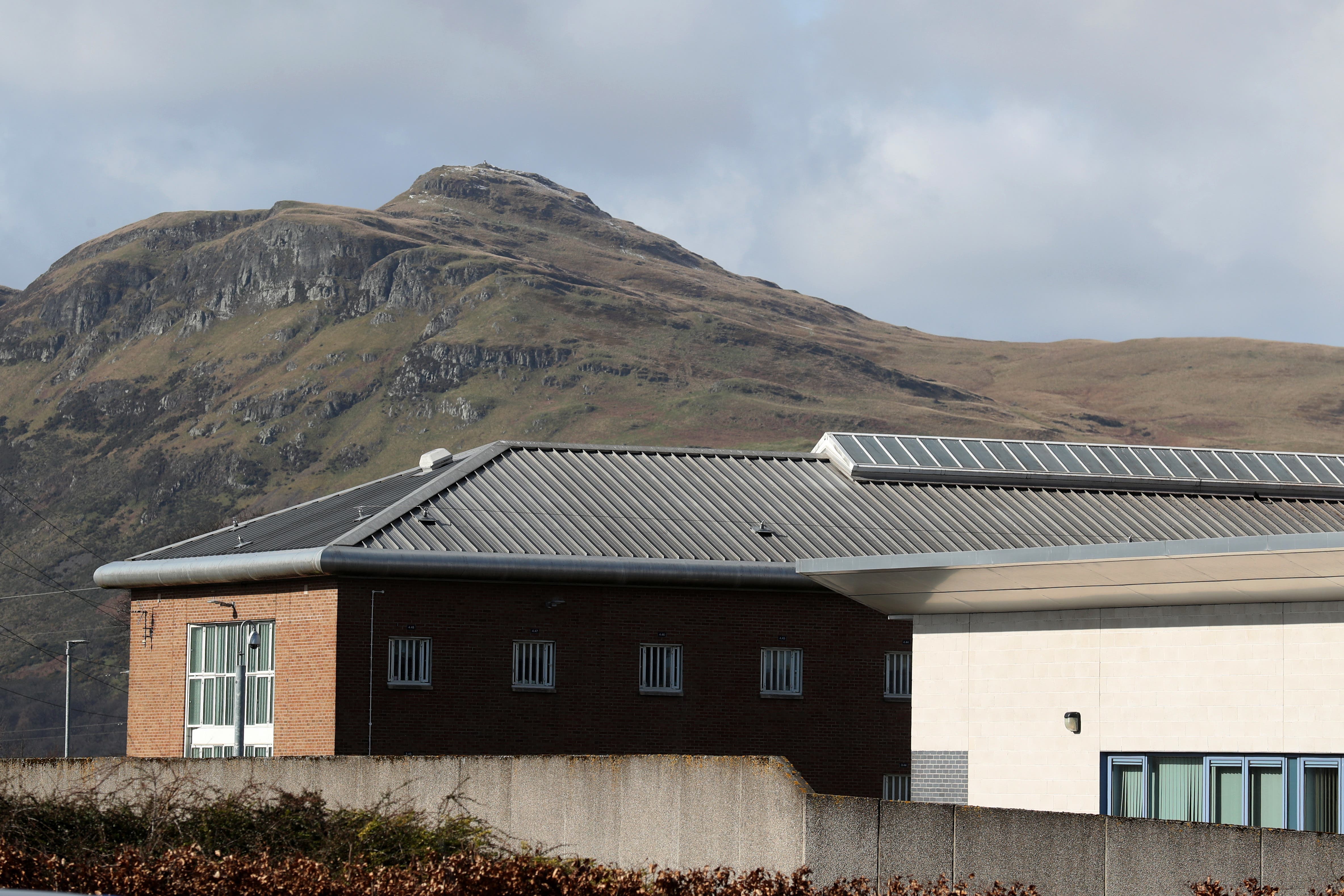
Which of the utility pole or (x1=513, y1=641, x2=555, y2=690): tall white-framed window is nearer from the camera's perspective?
the utility pole

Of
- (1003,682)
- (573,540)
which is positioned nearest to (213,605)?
(573,540)

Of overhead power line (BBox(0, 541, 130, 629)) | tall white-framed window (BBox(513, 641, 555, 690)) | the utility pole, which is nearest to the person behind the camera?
the utility pole

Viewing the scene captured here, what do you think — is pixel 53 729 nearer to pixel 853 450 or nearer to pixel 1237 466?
pixel 853 450

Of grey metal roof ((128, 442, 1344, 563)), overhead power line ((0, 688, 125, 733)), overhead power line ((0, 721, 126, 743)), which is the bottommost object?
overhead power line ((0, 721, 126, 743))

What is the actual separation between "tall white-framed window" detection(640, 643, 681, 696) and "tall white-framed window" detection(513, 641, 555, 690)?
1.86 metres

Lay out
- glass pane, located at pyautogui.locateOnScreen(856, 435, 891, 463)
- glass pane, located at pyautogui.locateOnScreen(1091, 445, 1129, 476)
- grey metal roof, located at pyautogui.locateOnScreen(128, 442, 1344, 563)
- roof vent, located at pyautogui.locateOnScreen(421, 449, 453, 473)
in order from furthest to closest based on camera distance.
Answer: glass pane, located at pyautogui.locateOnScreen(1091, 445, 1129, 476) → glass pane, located at pyautogui.locateOnScreen(856, 435, 891, 463) → roof vent, located at pyautogui.locateOnScreen(421, 449, 453, 473) → grey metal roof, located at pyautogui.locateOnScreen(128, 442, 1344, 563)

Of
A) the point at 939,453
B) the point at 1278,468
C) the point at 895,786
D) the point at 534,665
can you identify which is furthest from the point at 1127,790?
the point at 1278,468

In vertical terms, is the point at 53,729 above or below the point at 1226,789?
below

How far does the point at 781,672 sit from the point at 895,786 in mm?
3666

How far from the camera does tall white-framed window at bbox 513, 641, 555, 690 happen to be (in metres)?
33.1

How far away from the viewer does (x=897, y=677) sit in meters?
35.6

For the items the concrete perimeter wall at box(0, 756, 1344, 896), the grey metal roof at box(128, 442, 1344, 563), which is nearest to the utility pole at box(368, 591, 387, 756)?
the grey metal roof at box(128, 442, 1344, 563)

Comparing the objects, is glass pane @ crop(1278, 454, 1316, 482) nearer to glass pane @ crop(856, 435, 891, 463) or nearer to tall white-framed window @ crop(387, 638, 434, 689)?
glass pane @ crop(856, 435, 891, 463)

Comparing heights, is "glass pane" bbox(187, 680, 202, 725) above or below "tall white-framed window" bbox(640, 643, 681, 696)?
below
